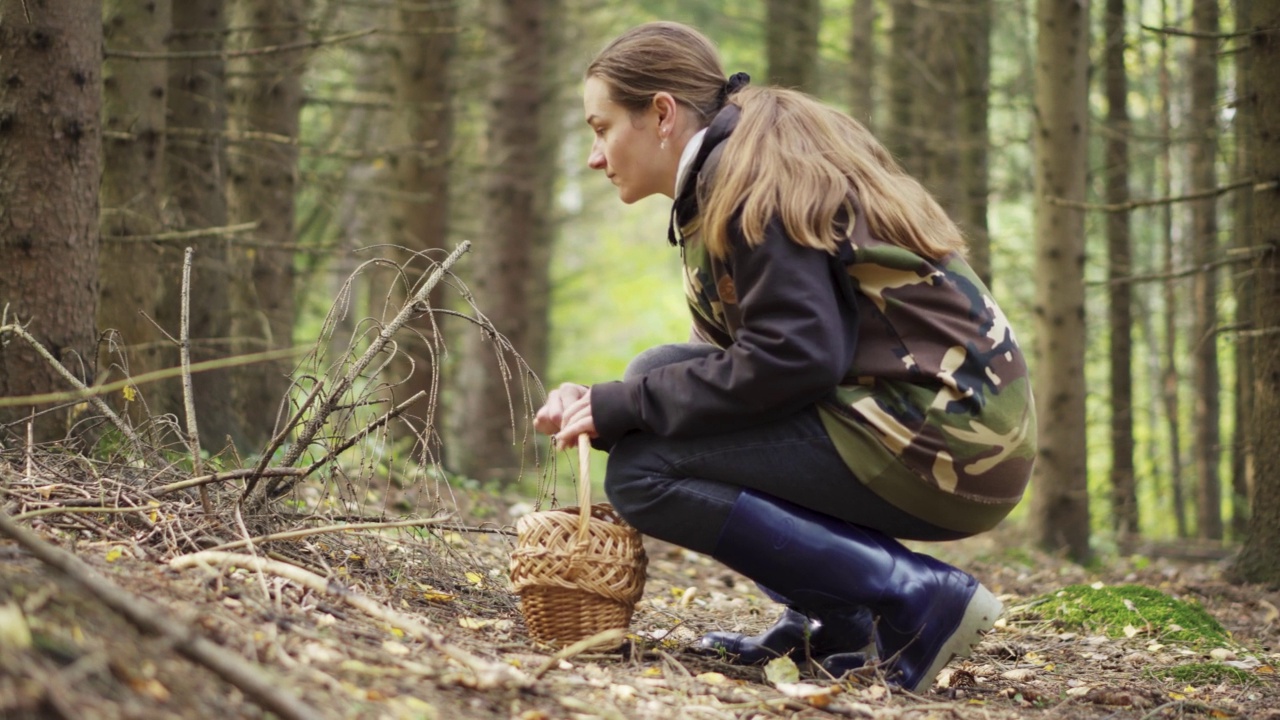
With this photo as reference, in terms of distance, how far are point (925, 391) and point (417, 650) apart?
1.17m

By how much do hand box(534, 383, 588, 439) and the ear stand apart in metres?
0.64

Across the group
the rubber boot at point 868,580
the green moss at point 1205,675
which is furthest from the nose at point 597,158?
the green moss at point 1205,675

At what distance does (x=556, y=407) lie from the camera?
2.52m

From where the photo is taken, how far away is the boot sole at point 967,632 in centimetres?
245

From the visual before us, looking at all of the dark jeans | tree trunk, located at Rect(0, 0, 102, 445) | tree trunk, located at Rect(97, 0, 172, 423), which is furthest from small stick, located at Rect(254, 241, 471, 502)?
tree trunk, located at Rect(97, 0, 172, 423)

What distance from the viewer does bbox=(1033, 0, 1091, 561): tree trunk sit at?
19.1ft

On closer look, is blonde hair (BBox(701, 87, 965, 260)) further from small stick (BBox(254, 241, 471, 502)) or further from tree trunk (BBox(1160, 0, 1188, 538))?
tree trunk (BBox(1160, 0, 1188, 538))

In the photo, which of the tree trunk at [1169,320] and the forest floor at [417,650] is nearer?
the forest floor at [417,650]

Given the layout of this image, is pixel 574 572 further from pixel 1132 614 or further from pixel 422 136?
pixel 422 136

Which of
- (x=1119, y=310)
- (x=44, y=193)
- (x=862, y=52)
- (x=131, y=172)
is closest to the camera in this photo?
(x=44, y=193)

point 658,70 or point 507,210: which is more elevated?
point 658,70

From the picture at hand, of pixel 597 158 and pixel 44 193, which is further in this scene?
pixel 44 193

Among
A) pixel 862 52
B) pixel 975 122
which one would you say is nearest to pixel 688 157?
pixel 975 122

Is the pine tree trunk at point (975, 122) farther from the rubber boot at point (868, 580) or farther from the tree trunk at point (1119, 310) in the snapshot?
the rubber boot at point (868, 580)
